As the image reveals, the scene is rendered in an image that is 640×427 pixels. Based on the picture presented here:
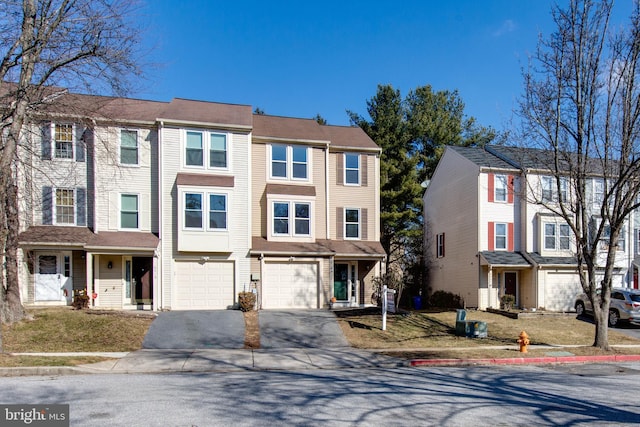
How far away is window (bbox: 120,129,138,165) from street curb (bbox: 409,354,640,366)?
1478 centimetres

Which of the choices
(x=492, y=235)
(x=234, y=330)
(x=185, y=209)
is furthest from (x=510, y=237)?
(x=185, y=209)

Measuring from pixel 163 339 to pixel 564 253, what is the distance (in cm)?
2124

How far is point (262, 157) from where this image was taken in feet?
72.6

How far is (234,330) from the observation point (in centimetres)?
1641

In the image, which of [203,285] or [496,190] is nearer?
[203,285]

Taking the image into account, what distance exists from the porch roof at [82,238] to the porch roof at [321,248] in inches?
179

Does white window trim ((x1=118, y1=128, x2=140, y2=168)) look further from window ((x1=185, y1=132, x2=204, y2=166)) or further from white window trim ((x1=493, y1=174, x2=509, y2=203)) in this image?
white window trim ((x1=493, y1=174, x2=509, y2=203))

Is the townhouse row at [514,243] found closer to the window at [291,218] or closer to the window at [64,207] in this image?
the window at [291,218]

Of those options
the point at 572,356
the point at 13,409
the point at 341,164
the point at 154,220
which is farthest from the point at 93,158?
the point at 572,356

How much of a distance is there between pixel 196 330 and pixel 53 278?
7.81 meters

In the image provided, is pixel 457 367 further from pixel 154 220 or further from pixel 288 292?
pixel 154 220

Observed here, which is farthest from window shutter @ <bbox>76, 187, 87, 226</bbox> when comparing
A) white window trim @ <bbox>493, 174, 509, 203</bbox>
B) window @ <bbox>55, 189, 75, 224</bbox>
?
white window trim @ <bbox>493, 174, 509, 203</bbox>

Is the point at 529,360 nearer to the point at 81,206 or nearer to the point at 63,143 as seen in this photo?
the point at 81,206

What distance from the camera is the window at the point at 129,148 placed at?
2038cm
